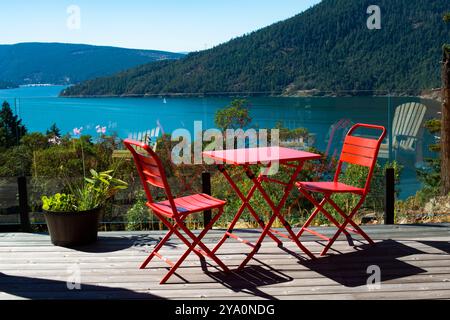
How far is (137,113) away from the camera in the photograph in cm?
715

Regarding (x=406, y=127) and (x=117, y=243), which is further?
(x=406, y=127)

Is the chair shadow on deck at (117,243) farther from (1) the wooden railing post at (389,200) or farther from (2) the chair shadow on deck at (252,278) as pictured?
(1) the wooden railing post at (389,200)

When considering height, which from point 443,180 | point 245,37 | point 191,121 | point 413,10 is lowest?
point 443,180

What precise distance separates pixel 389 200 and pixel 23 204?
3.49 metres

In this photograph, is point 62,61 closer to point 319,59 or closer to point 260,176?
point 319,59

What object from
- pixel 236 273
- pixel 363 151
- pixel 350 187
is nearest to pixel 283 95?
pixel 363 151

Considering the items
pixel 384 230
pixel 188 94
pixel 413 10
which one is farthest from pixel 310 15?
pixel 384 230

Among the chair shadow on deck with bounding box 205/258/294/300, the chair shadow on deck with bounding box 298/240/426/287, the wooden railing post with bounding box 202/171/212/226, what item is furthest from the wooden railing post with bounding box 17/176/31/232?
the chair shadow on deck with bounding box 298/240/426/287

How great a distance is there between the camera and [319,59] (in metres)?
13.5

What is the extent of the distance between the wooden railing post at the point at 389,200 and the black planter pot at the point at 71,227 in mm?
2652

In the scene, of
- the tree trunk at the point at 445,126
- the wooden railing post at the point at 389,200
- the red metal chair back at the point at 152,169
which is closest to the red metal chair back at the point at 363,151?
the wooden railing post at the point at 389,200

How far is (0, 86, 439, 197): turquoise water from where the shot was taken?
6637mm

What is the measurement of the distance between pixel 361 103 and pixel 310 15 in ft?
54.4

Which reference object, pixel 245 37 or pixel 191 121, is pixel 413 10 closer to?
pixel 245 37
